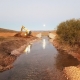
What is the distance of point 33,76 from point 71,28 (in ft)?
85.4

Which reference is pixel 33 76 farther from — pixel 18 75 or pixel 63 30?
pixel 63 30

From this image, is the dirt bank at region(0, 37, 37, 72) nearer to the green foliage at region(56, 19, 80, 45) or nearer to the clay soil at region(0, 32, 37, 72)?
the clay soil at region(0, 32, 37, 72)

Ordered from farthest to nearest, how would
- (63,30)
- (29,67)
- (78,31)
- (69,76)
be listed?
(63,30) < (78,31) < (29,67) < (69,76)

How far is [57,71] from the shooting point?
25.5 metres

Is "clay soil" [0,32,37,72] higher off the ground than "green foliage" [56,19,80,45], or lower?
lower

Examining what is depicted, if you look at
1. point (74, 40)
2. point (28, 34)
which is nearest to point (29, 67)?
point (74, 40)

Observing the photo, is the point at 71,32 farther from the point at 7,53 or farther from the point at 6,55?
the point at 6,55

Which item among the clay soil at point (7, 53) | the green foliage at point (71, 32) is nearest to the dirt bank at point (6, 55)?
the clay soil at point (7, 53)

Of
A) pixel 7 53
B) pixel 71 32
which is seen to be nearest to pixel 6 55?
pixel 7 53

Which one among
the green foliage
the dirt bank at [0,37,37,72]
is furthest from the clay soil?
the green foliage

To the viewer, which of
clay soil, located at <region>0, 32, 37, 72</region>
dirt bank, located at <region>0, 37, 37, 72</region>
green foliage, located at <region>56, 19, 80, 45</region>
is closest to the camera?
dirt bank, located at <region>0, 37, 37, 72</region>

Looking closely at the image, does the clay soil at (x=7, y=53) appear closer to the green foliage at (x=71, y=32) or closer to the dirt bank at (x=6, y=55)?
the dirt bank at (x=6, y=55)

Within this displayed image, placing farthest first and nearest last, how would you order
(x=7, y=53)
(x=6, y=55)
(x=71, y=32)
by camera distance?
(x=71, y=32) < (x=7, y=53) < (x=6, y=55)

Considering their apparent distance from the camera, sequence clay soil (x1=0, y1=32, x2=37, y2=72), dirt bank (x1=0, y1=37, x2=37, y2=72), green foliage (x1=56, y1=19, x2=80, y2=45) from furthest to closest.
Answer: green foliage (x1=56, y1=19, x2=80, y2=45) → clay soil (x1=0, y1=32, x2=37, y2=72) → dirt bank (x1=0, y1=37, x2=37, y2=72)
